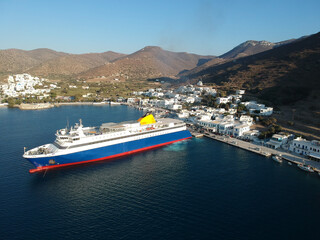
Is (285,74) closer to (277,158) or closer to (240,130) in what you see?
(240,130)

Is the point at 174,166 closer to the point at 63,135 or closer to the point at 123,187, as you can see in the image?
the point at 123,187

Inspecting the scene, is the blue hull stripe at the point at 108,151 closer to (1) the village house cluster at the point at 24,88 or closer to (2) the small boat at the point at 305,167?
(2) the small boat at the point at 305,167

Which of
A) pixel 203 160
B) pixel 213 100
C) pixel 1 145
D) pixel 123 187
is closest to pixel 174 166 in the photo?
pixel 203 160

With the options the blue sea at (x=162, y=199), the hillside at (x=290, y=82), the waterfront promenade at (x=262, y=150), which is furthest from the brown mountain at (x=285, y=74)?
the blue sea at (x=162, y=199)

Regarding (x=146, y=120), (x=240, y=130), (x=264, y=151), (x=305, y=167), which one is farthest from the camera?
(x=240, y=130)

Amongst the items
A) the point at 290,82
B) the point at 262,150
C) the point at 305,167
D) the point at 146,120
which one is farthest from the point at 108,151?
the point at 290,82

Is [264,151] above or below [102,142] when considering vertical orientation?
below
